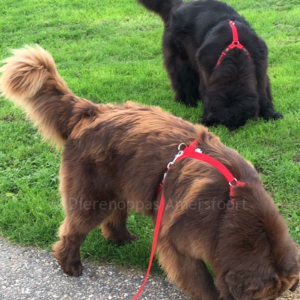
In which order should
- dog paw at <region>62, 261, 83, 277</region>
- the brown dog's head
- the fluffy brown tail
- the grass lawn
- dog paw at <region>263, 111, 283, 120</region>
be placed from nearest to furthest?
the brown dog's head
the fluffy brown tail
dog paw at <region>62, 261, 83, 277</region>
the grass lawn
dog paw at <region>263, 111, 283, 120</region>

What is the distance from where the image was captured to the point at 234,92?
17.5ft

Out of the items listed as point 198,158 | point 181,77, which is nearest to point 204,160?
point 198,158

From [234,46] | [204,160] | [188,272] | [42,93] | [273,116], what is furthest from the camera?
[273,116]

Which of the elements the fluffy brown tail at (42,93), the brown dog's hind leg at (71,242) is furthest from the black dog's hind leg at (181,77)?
the brown dog's hind leg at (71,242)

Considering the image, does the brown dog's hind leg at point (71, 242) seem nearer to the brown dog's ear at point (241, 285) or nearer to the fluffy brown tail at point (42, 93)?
the fluffy brown tail at point (42, 93)

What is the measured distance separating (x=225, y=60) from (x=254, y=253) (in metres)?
3.55

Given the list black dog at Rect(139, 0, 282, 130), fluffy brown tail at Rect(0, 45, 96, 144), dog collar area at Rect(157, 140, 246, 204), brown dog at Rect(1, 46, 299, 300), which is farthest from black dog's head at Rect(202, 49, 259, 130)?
dog collar area at Rect(157, 140, 246, 204)

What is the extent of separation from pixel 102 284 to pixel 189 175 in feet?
4.26

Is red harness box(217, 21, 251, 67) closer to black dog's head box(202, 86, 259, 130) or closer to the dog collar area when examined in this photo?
black dog's head box(202, 86, 259, 130)

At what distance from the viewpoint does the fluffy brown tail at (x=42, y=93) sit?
3055 millimetres

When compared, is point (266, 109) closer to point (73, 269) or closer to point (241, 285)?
point (73, 269)

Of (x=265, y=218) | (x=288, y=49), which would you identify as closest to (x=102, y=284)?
(x=265, y=218)

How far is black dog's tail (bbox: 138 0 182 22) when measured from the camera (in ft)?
21.2

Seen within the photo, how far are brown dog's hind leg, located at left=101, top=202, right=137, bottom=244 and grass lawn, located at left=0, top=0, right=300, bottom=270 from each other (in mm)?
76
